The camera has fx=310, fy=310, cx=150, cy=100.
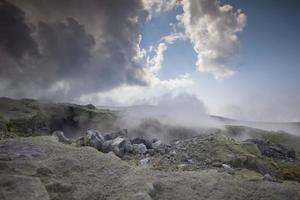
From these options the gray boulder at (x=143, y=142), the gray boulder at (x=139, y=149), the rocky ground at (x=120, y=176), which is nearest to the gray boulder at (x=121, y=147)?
the rocky ground at (x=120, y=176)

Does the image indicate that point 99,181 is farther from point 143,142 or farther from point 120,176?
point 143,142

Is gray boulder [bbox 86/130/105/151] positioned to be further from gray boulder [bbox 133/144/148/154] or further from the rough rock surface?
the rough rock surface

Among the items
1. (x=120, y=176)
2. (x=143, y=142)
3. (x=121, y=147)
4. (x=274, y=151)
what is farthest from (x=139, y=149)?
(x=274, y=151)

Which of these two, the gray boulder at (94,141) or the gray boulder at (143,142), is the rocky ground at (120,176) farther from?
the gray boulder at (143,142)

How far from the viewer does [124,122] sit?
2331 inches

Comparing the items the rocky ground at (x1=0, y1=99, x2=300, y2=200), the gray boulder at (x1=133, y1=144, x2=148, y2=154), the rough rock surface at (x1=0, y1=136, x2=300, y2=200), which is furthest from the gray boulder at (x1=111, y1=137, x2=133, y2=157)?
the rough rock surface at (x1=0, y1=136, x2=300, y2=200)

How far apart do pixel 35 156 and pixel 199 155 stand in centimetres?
1236

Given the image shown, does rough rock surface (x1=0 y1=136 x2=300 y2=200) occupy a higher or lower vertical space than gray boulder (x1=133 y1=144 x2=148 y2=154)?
lower

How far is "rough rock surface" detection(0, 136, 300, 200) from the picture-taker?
12594 millimetres

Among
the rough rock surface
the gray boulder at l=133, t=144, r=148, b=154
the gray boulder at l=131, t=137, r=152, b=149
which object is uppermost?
the gray boulder at l=131, t=137, r=152, b=149

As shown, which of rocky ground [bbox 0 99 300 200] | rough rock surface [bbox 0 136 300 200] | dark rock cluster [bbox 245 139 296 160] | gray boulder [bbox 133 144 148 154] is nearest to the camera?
rough rock surface [bbox 0 136 300 200]

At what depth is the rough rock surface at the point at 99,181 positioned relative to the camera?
496 inches

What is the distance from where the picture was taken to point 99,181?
13961 millimetres

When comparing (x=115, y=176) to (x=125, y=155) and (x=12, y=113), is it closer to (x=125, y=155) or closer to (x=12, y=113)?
(x=125, y=155)
